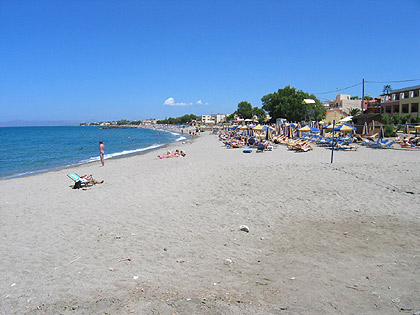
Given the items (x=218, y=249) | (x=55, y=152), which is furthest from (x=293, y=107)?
(x=218, y=249)

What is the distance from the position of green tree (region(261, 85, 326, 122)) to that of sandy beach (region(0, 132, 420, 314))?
41173 millimetres

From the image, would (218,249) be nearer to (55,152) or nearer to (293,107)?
(55,152)

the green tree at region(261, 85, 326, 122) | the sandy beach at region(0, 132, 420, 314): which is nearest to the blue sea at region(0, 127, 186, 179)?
the sandy beach at region(0, 132, 420, 314)

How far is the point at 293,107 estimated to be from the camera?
48.1m

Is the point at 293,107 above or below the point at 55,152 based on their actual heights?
above

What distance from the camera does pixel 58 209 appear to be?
7188 mm

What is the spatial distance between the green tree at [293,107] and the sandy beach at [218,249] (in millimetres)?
41173

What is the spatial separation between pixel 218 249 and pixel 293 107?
46753mm

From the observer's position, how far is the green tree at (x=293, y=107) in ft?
158

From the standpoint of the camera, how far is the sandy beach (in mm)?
3207

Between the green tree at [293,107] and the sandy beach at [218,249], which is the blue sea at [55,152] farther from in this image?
the green tree at [293,107]

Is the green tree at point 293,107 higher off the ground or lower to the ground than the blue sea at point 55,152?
higher

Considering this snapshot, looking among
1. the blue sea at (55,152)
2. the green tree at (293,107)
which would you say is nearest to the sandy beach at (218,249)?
the blue sea at (55,152)

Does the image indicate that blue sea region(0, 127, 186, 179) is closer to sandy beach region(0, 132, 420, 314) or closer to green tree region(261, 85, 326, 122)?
sandy beach region(0, 132, 420, 314)
